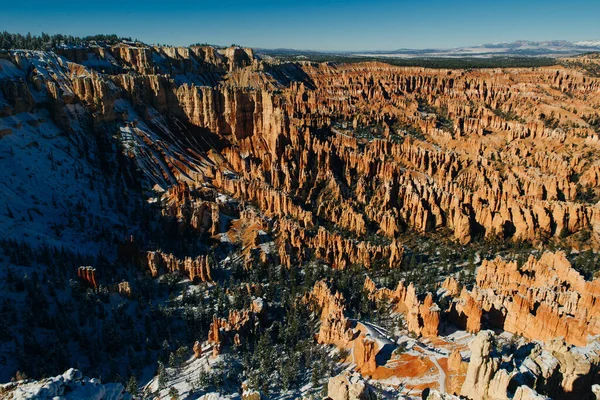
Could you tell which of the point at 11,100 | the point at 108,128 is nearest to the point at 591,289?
the point at 108,128

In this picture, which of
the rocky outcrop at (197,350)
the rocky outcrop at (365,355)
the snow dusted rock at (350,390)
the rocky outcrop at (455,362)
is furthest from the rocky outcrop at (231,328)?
the rocky outcrop at (455,362)

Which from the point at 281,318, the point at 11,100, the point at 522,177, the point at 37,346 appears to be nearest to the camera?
the point at 37,346

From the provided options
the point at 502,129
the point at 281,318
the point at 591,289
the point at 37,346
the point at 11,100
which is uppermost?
the point at 11,100

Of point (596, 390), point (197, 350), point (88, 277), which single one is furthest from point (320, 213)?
point (596, 390)

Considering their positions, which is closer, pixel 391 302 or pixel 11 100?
pixel 391 302

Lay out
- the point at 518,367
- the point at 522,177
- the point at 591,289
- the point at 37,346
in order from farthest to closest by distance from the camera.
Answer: the point at 522,177
the point at 591,289
the point at 37,346
the point at 518,367

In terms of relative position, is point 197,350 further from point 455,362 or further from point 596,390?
point 596,390

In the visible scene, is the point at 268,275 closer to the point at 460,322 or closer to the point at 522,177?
the point at 460,322
